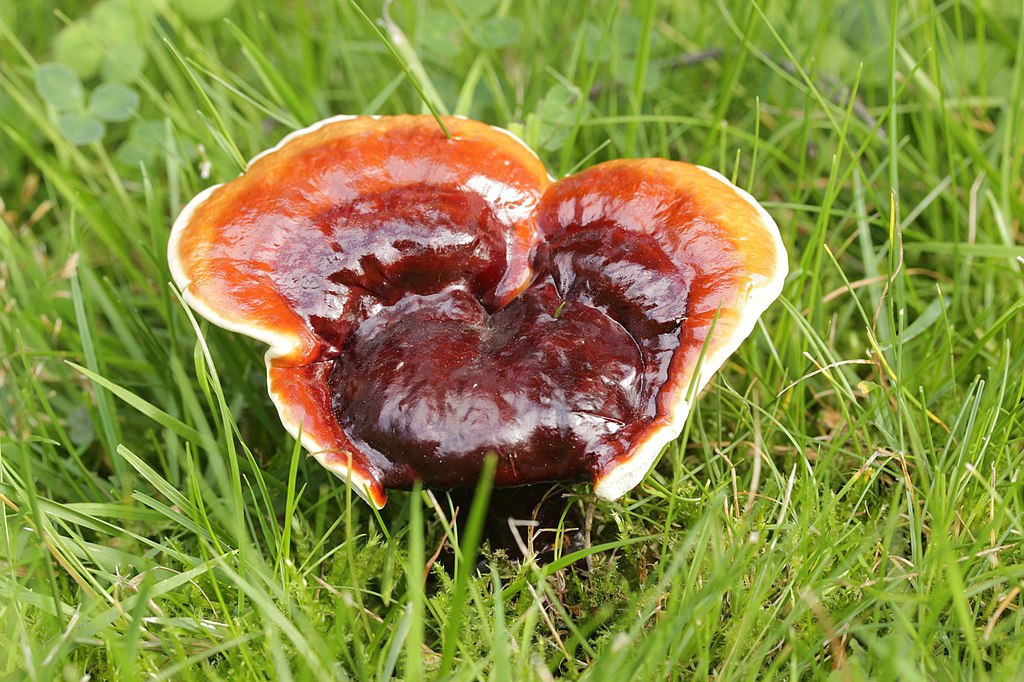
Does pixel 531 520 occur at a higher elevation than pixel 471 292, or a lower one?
lower

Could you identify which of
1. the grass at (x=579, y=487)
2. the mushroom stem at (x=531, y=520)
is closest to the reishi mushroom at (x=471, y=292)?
the grass at (x=579, y=487)

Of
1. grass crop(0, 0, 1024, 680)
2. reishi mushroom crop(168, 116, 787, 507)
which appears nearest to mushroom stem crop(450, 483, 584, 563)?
grass crop(0, 0, 1024, 680)

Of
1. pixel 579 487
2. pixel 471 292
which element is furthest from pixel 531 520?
pixel 471 292

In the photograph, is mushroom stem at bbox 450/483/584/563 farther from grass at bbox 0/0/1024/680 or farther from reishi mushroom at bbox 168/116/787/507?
reishi mushroom at bbox 168/116/787/507

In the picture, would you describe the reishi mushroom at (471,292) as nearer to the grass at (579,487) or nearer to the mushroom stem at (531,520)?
the grass at (579,487)

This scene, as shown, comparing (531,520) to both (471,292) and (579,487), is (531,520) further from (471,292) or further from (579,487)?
(471,292)

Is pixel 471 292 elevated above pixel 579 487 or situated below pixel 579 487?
above
